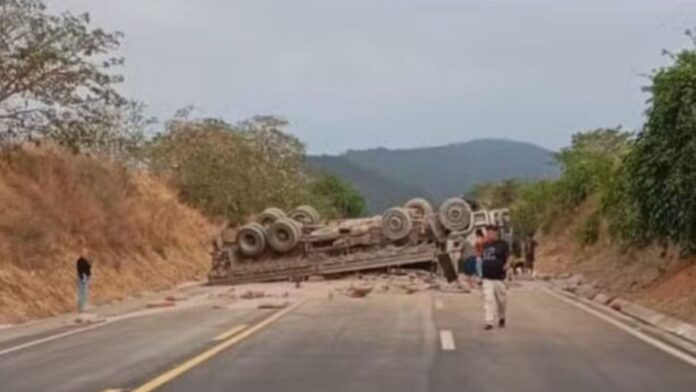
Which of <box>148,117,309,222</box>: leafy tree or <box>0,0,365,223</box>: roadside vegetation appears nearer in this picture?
<box>0,0,365,223</box>: roadside vegetation

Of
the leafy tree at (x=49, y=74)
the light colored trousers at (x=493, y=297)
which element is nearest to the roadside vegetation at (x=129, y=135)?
the leafy tree at (x=49, y=74)

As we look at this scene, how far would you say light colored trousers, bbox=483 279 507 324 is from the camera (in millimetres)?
22172

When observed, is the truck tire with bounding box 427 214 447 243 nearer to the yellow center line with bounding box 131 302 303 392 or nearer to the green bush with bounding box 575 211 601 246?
the green bush with bounding box 575 211 601 246

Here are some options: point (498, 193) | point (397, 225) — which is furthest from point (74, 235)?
point (498, 193)

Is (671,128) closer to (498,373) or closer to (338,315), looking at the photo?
(338,315)

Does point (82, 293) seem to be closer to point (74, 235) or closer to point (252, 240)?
point (74, 235)

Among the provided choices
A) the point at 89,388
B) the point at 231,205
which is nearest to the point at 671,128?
the point at 89,388

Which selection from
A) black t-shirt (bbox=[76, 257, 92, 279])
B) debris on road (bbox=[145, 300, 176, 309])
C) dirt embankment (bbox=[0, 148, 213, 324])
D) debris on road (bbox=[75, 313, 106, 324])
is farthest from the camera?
debris on road (bbox=[145, 300, 176, 309])

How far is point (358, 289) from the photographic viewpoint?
36.7m

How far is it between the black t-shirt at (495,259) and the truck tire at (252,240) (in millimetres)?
23720

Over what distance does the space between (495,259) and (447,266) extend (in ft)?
70.5

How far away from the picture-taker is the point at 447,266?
43500mm

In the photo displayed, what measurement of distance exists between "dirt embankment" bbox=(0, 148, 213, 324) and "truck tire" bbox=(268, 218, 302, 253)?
388cm

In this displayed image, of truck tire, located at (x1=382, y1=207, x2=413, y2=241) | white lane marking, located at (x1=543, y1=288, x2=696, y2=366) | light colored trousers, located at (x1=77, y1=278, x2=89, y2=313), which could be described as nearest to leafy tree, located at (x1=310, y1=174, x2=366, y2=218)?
truck tire, located at (x1=382, y1=207, x2=413, y2=241)
